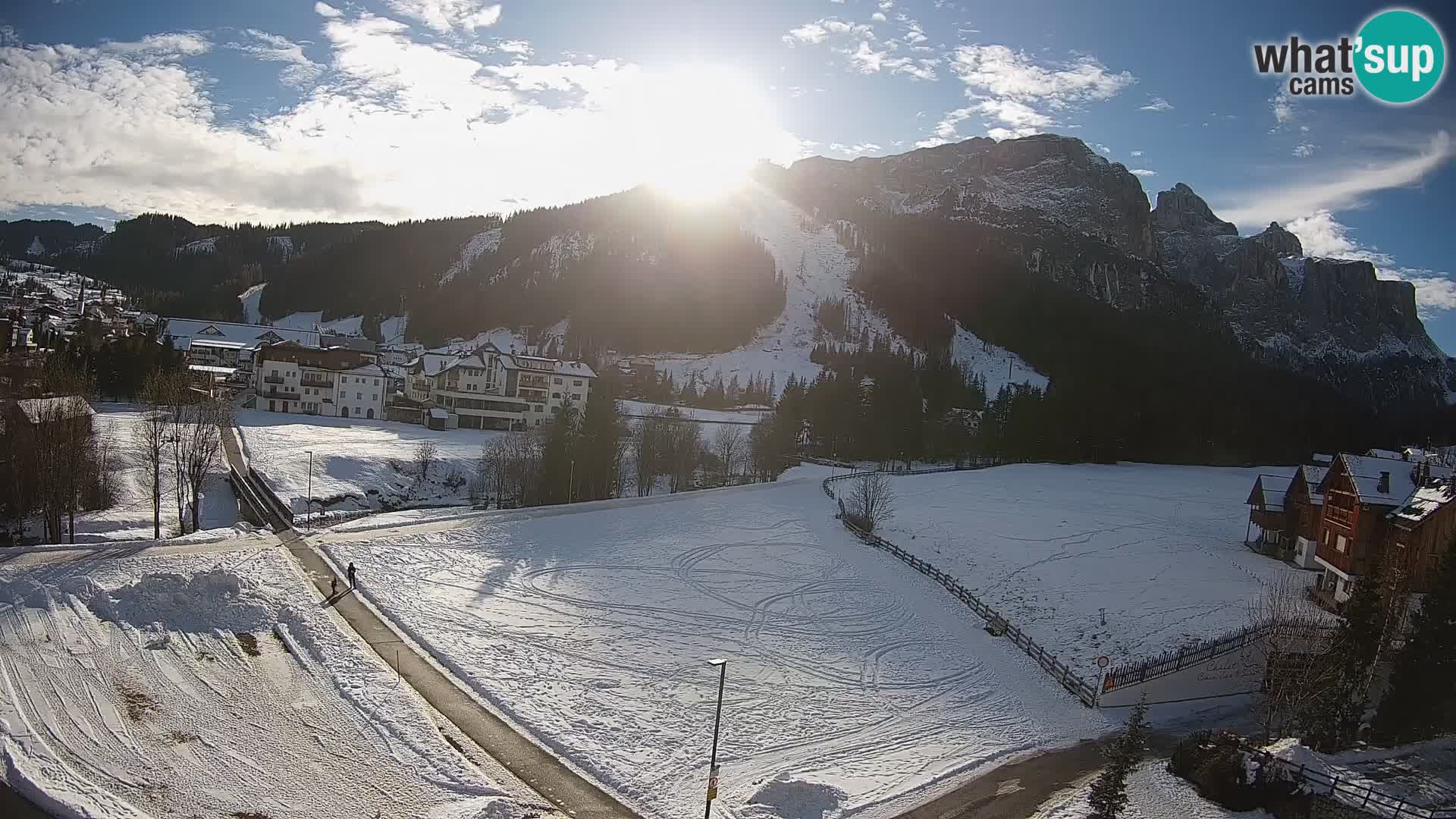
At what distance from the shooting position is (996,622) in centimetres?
3759

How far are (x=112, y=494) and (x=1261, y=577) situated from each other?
64677 millimetres

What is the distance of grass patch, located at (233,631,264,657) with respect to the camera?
89.5 ft

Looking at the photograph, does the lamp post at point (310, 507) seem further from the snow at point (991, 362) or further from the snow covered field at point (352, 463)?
the snow at point (991, 362)

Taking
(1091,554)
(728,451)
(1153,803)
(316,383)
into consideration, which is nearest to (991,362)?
(728,451)

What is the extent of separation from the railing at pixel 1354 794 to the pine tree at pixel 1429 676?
21.3 feet

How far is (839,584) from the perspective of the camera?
41.8 m

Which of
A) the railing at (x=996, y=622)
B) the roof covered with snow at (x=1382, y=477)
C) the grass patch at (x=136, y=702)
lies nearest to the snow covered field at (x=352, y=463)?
the grass patch at (x=136, y=702)


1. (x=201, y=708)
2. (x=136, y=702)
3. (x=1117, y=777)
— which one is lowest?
(x=201, y=708)

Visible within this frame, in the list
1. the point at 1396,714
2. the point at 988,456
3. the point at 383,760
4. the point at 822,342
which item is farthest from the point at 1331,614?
the point at 822,342

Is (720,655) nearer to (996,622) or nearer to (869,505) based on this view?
(996,622)

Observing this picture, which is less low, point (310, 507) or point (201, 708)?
point (310, 507)

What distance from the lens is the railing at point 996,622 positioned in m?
31.7

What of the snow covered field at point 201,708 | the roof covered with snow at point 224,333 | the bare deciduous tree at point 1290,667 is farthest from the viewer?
the roof covered with snow at point 224,333

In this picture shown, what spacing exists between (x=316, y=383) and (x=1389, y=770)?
308 ft
